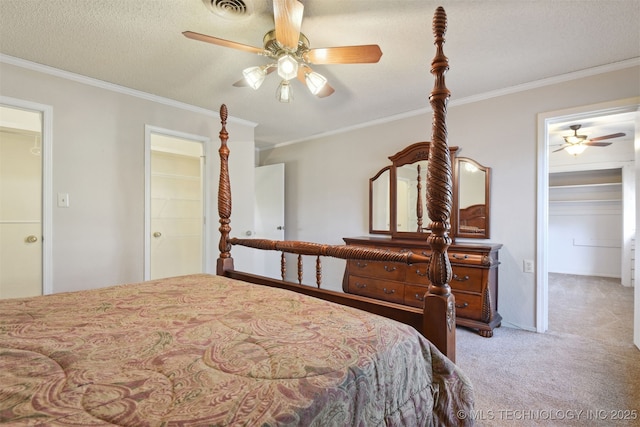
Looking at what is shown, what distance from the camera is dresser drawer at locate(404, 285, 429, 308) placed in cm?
287

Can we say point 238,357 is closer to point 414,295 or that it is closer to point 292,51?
point 292,51

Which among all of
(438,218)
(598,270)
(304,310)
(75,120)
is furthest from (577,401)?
(598,270)

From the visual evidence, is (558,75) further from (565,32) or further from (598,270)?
(598,270)

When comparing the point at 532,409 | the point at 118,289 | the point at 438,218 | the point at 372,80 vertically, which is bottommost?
the point at 532,409

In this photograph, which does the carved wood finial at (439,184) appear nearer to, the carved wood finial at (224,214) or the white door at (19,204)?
the carved wood finial at (224,214)

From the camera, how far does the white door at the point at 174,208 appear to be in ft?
13.4

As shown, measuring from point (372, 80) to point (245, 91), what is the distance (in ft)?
3.95

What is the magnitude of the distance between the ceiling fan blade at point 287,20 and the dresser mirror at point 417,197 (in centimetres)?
204

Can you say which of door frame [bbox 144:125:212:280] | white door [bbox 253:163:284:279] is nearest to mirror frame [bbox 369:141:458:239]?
white door [bbox 253:163:284:279]

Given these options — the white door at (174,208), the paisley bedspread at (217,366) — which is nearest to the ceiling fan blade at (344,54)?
the paisley bedspread at (217,366)

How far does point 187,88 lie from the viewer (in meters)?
2.82

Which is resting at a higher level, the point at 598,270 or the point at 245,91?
the point at 245,91

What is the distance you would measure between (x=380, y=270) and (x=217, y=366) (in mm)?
2594

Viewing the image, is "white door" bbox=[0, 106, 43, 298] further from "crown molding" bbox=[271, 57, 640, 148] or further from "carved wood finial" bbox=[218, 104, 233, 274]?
"crown molding" bbox=[271, 57, 640, 148]
